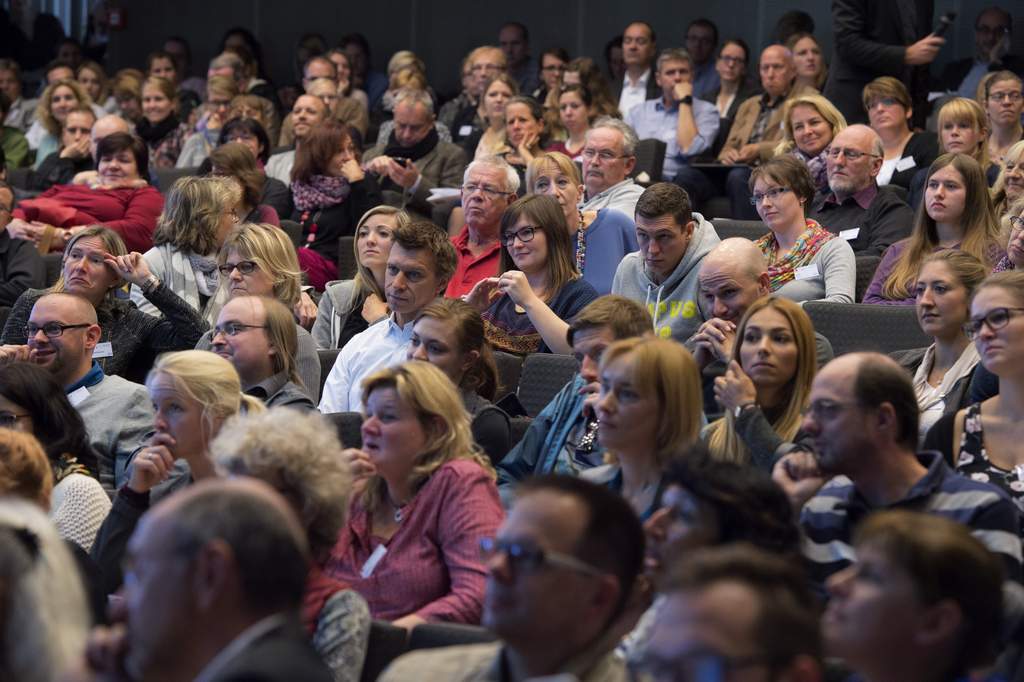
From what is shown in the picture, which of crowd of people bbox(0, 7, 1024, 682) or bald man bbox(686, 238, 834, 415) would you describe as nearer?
crowd of people bbox(0, 7, 1024, 682)

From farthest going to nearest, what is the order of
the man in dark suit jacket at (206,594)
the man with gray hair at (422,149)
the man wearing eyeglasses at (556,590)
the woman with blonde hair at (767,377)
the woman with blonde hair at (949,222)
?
the man with gray hair at (422,149) → the woman with blonde hair at (949,222) → the woman with blonde hair at (767,377) → the man wearing eyeglasses at (556,590) → the man in dark suit jacket at (206,594)

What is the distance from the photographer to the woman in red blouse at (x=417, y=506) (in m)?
2.95

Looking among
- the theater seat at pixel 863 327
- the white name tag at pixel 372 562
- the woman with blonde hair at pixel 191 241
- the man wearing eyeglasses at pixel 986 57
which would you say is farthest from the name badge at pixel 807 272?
the man wearing eyeglasses at pixel 986 57

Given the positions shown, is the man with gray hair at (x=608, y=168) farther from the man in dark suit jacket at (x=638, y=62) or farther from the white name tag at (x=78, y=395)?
the man in dark suit jacket at (x=638, y=62)

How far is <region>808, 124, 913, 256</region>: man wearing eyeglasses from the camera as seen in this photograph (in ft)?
18.2

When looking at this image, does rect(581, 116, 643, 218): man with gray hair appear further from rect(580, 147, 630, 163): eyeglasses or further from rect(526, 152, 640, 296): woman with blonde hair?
Result: rect(526, 152, 640, 296): woman with blonde hair

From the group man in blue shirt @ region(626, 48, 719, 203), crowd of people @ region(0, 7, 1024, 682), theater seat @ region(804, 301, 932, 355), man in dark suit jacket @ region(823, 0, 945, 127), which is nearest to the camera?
crowd of people @ region(0, 7, 1024, 682)

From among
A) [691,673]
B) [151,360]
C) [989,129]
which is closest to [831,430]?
[691,673]

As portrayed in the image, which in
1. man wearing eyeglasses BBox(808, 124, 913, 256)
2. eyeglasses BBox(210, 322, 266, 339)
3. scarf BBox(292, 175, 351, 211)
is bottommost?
scarf BBox(292, 175, 351, 211)

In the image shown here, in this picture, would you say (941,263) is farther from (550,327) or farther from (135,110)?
(135,110)

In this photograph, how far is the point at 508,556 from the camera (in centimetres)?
219

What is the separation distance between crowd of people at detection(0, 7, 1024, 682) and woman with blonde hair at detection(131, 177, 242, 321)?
0.01m

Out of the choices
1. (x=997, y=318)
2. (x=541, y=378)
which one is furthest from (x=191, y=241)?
(x=997, y=318)

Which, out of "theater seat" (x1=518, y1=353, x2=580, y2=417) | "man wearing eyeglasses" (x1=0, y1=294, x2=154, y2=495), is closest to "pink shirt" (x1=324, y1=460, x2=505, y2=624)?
"theater seat" (x1=518, y1=353, x2=580, y2=417)
